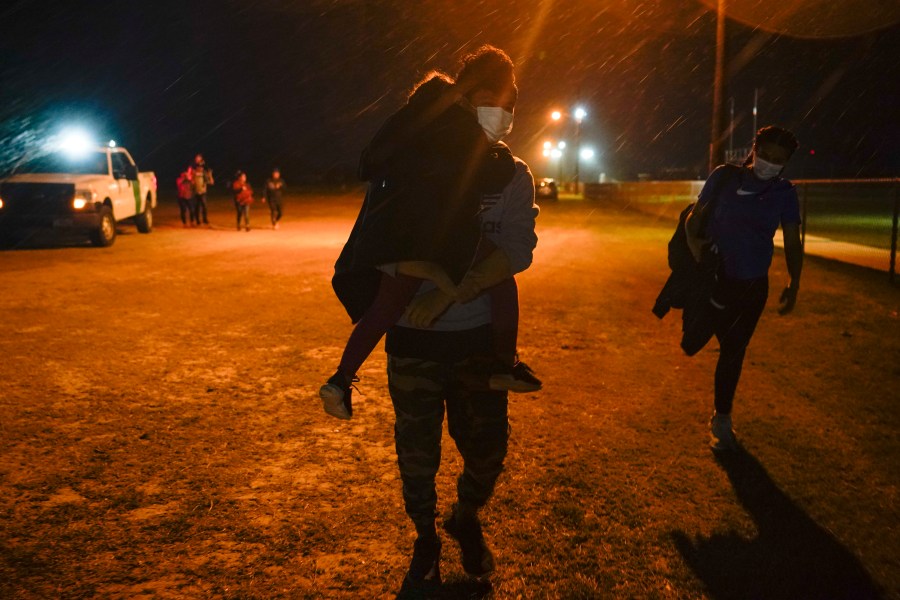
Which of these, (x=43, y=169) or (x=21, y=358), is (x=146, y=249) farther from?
(x=21, y=358)

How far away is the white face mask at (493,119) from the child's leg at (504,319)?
0.52 m

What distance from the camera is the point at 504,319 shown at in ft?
8.23

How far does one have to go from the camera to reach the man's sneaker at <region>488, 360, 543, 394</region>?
246cm

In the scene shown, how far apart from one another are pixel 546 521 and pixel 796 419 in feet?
7.70

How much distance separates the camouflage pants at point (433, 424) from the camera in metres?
2.51

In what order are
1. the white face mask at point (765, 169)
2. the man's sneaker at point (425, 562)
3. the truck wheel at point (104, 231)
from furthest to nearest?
1. the truck wheel at point (104, 231)
2. the white face mask at point (765, 169)
3. the man's sneaker at point (425, 562)

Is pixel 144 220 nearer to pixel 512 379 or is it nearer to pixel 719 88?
pixel 719 88

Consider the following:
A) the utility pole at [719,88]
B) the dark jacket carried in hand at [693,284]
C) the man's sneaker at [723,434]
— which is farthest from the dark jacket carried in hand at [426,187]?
the utility pole at [719,88]

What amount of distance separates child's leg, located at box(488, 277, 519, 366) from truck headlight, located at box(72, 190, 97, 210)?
46.0 feet

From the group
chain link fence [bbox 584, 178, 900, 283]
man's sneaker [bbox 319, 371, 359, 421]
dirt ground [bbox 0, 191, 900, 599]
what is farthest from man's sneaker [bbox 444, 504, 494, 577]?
chain link fence [bbox 584, 178, 900, 283]

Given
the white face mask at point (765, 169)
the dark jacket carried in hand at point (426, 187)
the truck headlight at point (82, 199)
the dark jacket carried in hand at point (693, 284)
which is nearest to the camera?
the dark jacket carried in hand at point (426, 187)

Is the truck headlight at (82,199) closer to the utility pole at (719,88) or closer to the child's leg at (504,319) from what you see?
the utility pole at (719,88)

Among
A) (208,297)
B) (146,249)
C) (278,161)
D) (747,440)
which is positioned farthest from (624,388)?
(278,161)

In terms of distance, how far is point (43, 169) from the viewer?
15.6 meters
